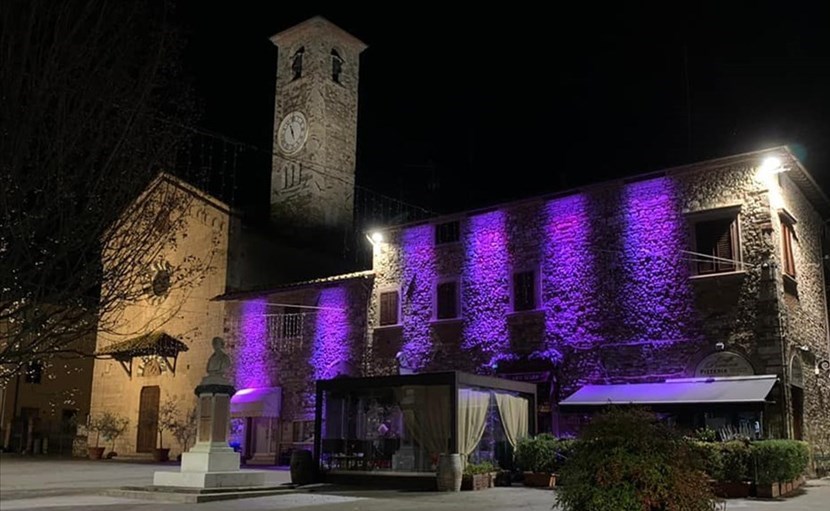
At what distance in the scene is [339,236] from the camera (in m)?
36.0

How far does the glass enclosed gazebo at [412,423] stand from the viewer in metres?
18.2

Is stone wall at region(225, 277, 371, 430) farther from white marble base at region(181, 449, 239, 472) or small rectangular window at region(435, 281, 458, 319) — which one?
white marble base at region(181, 449, 239, 472)

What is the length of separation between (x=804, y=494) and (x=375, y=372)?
13183 mm

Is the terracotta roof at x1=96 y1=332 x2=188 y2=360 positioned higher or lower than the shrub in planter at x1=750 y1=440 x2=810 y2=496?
higher

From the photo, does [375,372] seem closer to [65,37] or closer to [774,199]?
[774,199]

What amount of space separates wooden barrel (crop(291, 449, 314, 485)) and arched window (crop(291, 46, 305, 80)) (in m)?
22.7

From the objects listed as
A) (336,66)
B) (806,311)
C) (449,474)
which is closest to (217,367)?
(449,474)

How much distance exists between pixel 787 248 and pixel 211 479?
49.2ft

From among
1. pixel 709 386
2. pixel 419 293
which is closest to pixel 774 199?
pixel 709 386

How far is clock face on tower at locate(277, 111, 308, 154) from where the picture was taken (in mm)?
36281

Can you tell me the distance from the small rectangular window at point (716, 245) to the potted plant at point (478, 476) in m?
7.44

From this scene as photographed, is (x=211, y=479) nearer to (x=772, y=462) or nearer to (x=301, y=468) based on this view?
(x=301, y=468)

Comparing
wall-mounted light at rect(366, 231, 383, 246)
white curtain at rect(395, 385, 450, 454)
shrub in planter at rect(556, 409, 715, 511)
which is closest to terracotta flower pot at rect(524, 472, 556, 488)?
white curtain at rect(395, 385, 450, 454)

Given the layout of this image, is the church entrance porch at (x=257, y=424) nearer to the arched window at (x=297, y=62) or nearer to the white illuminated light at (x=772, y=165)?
the arched window at (x=297, y=62)
